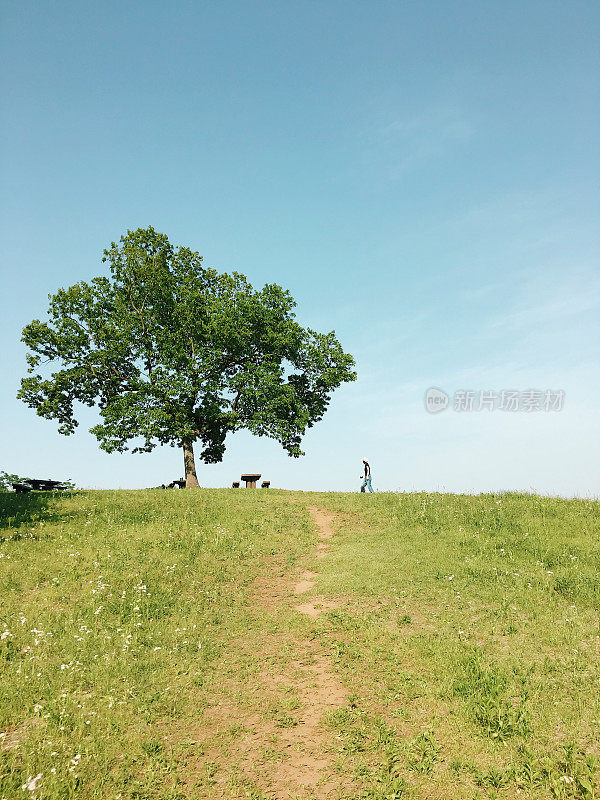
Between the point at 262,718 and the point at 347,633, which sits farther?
the point at 347,633

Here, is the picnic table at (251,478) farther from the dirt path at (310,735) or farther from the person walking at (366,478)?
the dirt path at (310,735)

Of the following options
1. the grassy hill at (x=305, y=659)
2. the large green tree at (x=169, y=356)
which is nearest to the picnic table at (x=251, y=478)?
the large green tree at (x=169, y=356)

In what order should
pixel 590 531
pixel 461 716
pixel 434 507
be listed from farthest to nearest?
1. pixel 434 507
2. pixel 590 531
3. pixel 461 716

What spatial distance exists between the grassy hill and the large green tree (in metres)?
17.0

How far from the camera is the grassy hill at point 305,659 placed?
30.1 ft

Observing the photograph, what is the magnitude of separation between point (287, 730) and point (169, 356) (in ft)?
106

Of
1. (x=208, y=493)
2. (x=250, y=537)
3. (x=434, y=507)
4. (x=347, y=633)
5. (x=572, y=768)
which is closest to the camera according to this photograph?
(x=572, y=768)

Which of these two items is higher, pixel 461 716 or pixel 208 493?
pixel 208 493

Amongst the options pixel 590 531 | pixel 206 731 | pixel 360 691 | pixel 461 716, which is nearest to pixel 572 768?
pixel 461 716

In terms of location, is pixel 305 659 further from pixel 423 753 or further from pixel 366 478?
pixel 366 478

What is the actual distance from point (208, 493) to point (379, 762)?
23220 millimetres

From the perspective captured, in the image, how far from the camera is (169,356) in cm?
3950

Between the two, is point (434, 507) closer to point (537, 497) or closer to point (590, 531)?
point (537, 497)

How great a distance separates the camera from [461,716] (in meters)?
10.2
